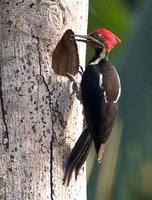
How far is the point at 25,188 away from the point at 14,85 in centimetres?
60

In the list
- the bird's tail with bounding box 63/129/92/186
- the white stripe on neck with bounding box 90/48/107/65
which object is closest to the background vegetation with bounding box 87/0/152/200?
the white stripe on neck with bounding box 90/48/107/65

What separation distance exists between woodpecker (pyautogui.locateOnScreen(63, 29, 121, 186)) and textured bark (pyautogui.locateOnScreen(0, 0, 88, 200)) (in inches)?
2.4

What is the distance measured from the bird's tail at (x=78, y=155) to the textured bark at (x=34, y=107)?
38mm

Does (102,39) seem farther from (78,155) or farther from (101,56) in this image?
(78,155)

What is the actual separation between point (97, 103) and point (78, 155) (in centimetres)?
39

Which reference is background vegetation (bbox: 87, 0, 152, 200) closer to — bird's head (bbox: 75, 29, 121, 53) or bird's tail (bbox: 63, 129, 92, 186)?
bird's head (bbox: 75, 29, 121, 53)

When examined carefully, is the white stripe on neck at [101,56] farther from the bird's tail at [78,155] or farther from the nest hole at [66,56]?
the bird's tail at [78,155]

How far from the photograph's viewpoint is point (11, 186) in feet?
21.0

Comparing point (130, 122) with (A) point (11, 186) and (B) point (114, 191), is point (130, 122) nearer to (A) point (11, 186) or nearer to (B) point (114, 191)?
(B) point (114, 191)

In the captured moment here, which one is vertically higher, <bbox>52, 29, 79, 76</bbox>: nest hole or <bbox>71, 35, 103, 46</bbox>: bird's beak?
<bbox>71, 35, 103, 46</bbox>: bird's beak

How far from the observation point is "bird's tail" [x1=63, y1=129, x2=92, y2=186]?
652cm

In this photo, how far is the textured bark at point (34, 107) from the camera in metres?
6.40

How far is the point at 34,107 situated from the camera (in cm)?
648

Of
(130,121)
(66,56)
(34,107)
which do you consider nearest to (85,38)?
(66,56)
